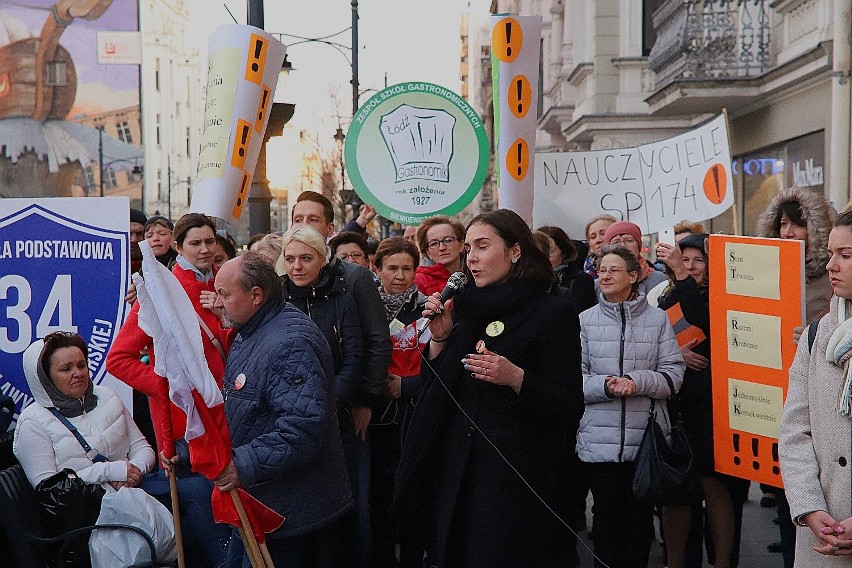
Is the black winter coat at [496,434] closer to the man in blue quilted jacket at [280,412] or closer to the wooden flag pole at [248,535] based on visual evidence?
the man in blue quilted jacket at [280,412]

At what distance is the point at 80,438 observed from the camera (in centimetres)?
532

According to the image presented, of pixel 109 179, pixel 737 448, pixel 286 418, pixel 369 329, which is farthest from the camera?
pixel 109 179

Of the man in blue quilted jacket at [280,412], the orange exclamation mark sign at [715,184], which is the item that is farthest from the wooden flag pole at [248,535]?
the orange exclamation mark sign at [715,184]

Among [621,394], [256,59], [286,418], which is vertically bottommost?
[621,394]

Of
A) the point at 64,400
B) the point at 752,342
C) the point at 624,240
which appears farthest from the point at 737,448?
the point at 64,400

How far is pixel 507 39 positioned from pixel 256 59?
182cm

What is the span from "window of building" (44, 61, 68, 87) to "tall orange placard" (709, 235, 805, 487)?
34.2 metres

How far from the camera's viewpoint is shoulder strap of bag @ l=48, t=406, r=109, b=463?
5309 millimetres

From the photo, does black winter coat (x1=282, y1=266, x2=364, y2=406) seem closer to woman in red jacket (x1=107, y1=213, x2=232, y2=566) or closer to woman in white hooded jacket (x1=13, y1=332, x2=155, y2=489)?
woman in red jacket (x1=107, y1=213, x2=232, y2=566)

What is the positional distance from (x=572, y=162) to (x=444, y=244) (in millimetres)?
3247

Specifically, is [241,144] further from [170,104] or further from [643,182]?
[170,104]

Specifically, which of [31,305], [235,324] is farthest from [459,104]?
[235,324]

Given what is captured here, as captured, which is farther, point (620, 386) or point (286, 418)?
point (620, 386)

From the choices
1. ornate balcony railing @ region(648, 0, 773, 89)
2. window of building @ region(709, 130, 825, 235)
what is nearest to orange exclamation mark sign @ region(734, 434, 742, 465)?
window of building @ region(709, 130, 825, 235)
